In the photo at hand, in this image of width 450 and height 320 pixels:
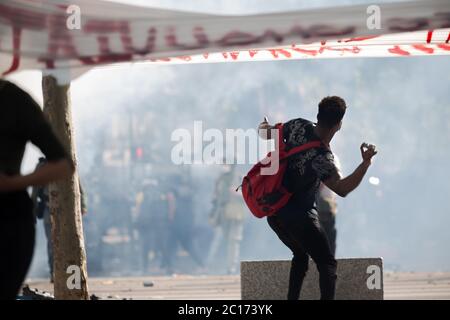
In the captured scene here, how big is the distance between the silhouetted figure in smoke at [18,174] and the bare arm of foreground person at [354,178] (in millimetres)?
2664

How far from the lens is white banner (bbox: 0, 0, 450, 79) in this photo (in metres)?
8.12

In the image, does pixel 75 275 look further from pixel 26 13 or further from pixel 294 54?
pixel 294 54

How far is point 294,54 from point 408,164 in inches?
482

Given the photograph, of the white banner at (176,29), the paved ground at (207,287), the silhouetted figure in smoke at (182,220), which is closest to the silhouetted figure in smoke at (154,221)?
the silhouetted figure in smoke at (182,220)

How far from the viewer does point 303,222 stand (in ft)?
23.8

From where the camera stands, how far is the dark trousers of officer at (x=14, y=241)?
4.34 m

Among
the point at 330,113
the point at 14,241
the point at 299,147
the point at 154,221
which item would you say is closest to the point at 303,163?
the point at 299,147

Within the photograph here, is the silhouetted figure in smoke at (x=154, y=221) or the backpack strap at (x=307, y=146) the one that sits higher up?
the backpack strap at (x=307, y=146)

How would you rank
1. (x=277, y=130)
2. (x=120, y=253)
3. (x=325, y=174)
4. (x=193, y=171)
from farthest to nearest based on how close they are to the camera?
(x=193, y=171), (x=120, y=253), (x=277, y=130), (x=325, y=174)

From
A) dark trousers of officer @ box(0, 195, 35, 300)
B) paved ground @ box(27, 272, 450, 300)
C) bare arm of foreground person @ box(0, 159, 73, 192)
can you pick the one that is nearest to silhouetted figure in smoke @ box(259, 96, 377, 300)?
bare arm of foreground person @ box(0, 159, 73, 192)

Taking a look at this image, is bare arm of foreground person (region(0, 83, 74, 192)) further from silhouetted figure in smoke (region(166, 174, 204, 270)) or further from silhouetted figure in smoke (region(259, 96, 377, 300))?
silhouetted figure in smoke (region(166, 174, 204, 270))

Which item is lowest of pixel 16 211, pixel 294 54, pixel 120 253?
pixel 120 253

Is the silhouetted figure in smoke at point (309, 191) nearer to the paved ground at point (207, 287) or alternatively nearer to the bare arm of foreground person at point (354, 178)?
the bare arm of foreground person at point (354, 178)
